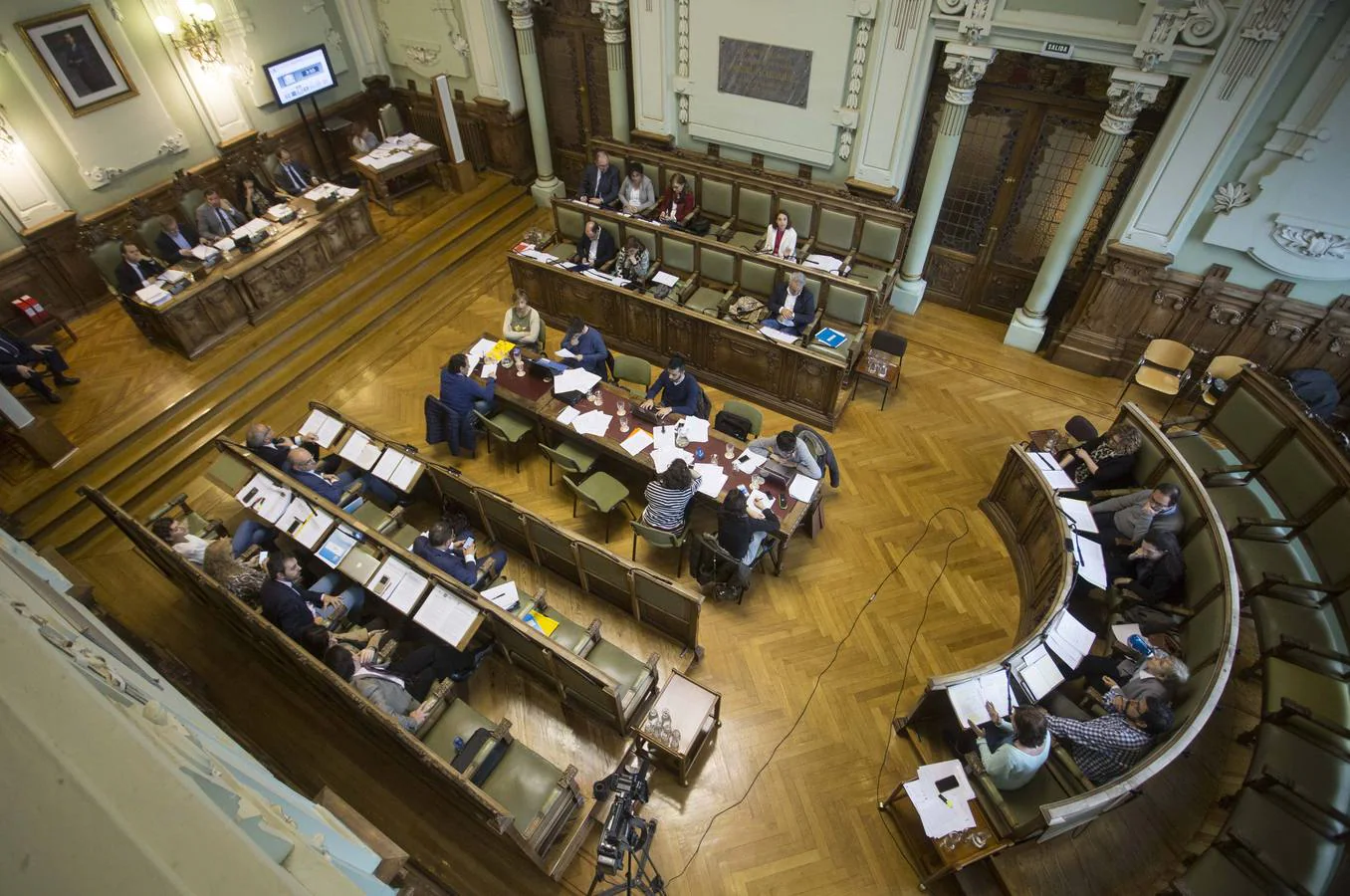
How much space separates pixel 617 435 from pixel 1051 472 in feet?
12.8

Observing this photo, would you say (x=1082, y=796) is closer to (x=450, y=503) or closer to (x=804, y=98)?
(x=450, y=503)

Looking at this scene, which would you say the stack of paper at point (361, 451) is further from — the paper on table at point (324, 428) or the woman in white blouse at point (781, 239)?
the woman in white blouse at point (781, 239)

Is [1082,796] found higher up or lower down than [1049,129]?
lower down

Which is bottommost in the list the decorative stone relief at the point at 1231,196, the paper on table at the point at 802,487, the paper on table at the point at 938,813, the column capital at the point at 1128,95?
the paper on table at the point at 938,813

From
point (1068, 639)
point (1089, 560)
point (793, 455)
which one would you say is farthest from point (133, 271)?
point (1089, 560)

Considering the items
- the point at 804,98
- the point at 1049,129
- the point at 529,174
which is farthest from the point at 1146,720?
the point at 529,174

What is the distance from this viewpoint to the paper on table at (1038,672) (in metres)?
4.58

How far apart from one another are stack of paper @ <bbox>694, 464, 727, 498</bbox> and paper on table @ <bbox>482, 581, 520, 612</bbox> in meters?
1.75

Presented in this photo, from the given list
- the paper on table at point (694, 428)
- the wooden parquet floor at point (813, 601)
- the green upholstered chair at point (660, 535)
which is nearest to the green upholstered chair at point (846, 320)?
the wooden parquet floor at point (813, 601)

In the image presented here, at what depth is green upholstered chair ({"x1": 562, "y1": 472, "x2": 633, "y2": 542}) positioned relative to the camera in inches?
233

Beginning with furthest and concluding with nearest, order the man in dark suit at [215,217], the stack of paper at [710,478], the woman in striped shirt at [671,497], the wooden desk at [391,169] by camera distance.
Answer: the wooden desk at [391,169], the man in dark suit at [215,217], the stack of paper at [710,478], the woman in striped shirt at [671,497]

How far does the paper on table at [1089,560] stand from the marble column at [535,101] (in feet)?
27.3

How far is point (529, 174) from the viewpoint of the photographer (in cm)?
1096

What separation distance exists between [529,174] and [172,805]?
11.4m
